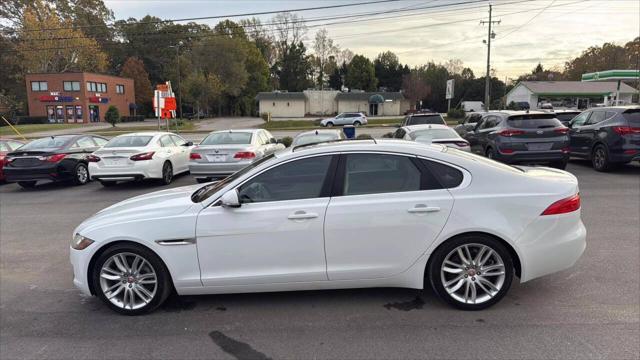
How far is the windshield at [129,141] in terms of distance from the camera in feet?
38.8

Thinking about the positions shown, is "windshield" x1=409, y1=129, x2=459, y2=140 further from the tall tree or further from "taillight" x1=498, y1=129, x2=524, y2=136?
the tall tree

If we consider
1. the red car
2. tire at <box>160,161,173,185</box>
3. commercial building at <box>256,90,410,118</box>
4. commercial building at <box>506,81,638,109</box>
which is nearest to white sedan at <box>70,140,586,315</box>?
tire at <box>160,161,173,185</box>

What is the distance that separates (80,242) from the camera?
4.17 meters

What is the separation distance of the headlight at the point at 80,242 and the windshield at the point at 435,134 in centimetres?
860

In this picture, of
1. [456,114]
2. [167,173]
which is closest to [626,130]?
[167,173]

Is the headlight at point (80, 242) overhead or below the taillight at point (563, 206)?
below

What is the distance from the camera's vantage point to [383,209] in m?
3.90

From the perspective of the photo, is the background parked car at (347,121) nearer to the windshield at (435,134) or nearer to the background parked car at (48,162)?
the background parked car at (48,162)

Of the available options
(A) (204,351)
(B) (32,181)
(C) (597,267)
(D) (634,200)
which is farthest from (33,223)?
(D) (634,200)

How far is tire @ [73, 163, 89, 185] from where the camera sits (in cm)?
1266

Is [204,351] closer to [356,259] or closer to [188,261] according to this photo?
[188,261]

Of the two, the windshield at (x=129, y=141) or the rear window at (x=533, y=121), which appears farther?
the windshield at (x=129, y=141)

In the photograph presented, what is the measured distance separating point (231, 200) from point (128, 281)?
1.26 metres

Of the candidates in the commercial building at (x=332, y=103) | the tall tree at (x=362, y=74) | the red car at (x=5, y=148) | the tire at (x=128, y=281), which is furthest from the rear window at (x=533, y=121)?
the tall tree at (x=362, y=74)
